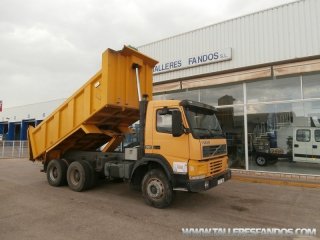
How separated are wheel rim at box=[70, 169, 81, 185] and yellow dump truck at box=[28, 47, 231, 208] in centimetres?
2

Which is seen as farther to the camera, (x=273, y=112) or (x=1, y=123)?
(x=1, y=123)

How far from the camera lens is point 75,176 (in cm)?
810

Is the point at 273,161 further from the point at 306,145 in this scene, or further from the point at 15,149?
the point at 15,149

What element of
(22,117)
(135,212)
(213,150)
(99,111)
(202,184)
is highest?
(22,117)

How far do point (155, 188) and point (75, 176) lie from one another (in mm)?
3139

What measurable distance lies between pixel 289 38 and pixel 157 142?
7.12 m

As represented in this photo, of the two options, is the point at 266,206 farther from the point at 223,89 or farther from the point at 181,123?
the point at 223,89

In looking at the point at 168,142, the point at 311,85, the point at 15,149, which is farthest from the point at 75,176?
the point at 15,149

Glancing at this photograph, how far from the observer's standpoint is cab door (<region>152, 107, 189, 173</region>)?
580 centimetres

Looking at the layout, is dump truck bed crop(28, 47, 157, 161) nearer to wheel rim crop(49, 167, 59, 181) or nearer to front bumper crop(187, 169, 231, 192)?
wheel rim crop(49, 167, 59, 181)

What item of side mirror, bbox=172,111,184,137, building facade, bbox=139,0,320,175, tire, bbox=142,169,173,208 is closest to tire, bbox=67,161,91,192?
tire, bbox=142,169,173,208

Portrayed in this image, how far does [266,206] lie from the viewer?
21.0ft

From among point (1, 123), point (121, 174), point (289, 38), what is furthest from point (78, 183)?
point (1, 123)

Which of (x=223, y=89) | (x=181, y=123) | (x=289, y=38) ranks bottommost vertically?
(x=181, y=123)
